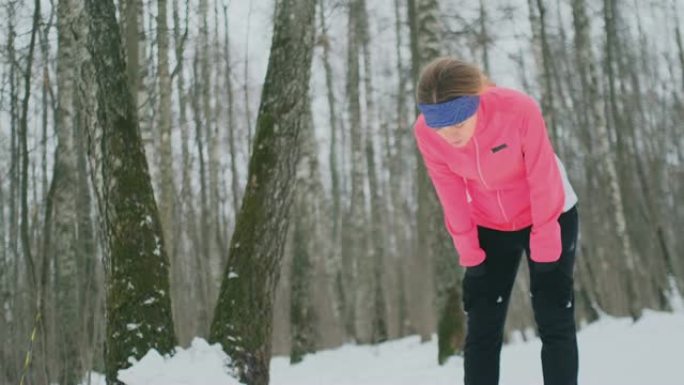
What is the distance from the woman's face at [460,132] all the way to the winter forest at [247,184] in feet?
7.07

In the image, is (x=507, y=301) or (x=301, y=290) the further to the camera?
(x=301, y=290)

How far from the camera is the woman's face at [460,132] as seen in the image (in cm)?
234

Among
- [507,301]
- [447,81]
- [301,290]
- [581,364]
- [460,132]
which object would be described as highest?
[447,81]

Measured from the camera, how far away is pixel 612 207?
36.5 ft

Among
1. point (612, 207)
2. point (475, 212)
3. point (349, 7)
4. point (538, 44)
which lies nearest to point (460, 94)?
point (475, 212)

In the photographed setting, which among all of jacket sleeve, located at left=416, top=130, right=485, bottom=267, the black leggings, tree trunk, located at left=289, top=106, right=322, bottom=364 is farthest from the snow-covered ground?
tree trunk, located at left=289, top=106, right=322, bottom=364

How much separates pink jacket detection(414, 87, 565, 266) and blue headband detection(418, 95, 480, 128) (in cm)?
9

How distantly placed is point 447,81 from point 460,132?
199 millimetres

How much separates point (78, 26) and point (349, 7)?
13775mm

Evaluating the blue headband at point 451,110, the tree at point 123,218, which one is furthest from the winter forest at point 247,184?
the blue headband at point 451,110

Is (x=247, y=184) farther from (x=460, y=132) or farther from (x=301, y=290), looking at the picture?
(x=301, y=290)

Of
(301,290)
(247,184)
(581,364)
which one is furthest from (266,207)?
(301,290)

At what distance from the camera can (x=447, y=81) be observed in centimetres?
227

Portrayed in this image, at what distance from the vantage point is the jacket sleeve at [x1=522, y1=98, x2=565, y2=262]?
7.90 ft
